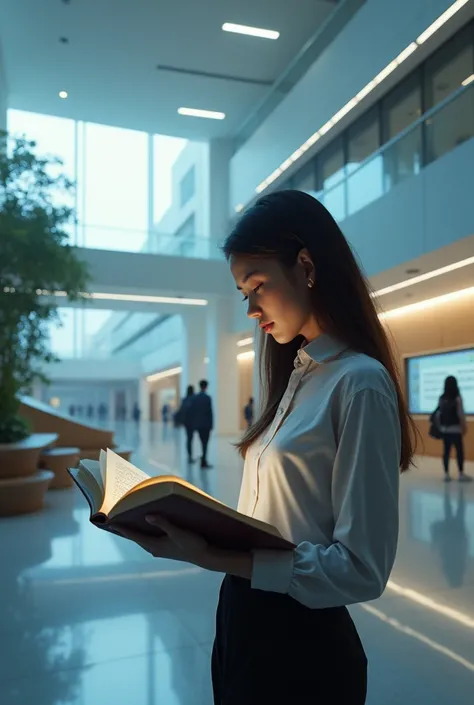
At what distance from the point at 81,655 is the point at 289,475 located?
2256 mm

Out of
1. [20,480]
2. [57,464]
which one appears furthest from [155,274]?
[20,480]

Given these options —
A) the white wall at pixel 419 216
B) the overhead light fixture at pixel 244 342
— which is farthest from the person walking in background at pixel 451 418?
the overhead light fixture at pixel 244 342

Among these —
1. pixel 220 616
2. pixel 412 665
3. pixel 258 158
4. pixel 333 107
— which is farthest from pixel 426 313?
pixel 220 616

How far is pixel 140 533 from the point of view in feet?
2.93

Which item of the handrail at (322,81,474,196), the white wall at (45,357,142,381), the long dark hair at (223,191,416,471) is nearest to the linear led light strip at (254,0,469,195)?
the handrail at (322,81,474,196)

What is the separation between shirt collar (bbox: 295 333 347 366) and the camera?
3.41ft

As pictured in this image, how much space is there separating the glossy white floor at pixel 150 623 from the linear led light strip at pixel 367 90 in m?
8.63

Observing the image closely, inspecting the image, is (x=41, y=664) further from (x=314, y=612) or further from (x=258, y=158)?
(x=258, y=158)

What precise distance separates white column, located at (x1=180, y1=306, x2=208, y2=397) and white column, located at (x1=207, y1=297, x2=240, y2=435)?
3.71 m

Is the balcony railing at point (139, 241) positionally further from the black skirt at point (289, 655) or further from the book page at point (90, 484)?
the black skirt at point (289, 655)

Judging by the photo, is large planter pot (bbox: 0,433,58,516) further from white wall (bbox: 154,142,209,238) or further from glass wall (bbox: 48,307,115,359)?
glass wall (bbox: 48,307,115,359)

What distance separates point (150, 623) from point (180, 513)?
2.57 metres

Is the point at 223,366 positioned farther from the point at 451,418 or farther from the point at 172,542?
the point at 172,542

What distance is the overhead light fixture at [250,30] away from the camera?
45.4 ft
